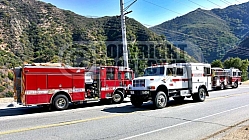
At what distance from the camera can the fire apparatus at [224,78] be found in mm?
30291

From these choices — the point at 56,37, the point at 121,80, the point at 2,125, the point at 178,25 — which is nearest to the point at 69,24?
the point at 56,37

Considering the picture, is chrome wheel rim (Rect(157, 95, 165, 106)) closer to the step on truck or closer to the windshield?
the windshield

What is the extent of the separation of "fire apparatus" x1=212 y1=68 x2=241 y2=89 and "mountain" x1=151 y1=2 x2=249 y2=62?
62854mm

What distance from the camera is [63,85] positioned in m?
14.2

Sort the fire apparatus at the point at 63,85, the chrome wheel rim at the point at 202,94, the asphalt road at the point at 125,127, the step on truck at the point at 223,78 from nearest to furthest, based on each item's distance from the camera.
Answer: the asphalt road at the point at 125,127, the fire apparatus at the point at 63,85, the chrome wheel rim at the point at 202,94, the step on truck at the point at 223,78

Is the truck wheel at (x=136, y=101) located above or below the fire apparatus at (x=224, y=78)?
below

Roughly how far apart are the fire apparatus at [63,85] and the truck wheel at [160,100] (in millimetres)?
3993

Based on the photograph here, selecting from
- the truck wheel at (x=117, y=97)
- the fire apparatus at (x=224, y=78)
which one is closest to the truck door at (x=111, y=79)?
the truck wheel at (x=117, y=97)

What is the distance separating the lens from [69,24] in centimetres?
6644

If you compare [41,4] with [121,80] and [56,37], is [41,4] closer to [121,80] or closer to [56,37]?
[56,37]

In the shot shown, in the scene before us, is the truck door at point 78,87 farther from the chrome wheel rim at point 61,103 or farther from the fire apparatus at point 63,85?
the chrome wheel rim at point 61,103

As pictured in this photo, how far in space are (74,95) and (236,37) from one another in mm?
142095

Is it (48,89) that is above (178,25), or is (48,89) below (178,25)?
below

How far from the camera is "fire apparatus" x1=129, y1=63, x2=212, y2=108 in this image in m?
14.0
